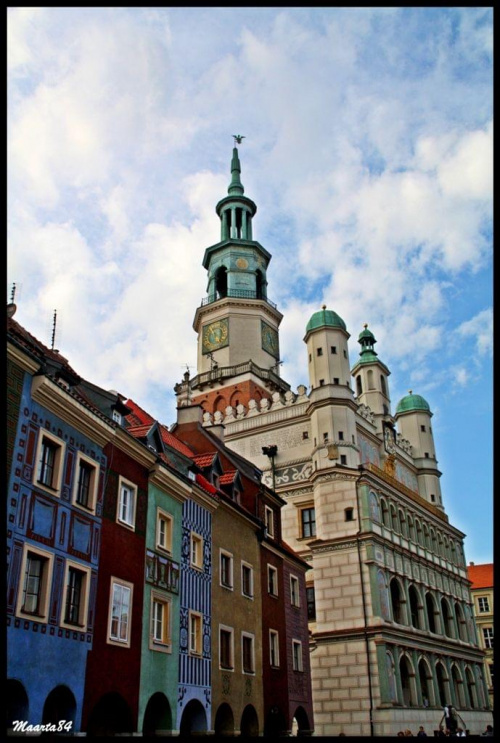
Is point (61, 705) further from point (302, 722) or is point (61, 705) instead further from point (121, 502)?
point (302, 722)

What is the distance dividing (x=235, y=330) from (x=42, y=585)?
40.6m

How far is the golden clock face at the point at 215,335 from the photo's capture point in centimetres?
5583

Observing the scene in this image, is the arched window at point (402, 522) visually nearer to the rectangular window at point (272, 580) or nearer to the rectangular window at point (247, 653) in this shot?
the rectangular window at point (272, 580)

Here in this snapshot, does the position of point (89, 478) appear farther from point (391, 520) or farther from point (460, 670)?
point (460, 670)

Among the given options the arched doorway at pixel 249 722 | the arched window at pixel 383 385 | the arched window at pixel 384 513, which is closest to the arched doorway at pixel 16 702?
the arched doorway at pixel 249 722

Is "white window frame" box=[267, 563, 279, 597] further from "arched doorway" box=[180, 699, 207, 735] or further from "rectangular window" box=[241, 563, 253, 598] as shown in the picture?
"arched doorway" box=[180, 699, 207, 735]

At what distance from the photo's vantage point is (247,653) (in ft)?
86.1

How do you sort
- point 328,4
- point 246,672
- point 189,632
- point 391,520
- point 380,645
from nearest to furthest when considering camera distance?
point 328,4 < point 189,632 < point 246,672 < point 380,645 < point 391,520

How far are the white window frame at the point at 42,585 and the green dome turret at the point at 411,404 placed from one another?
1764 inches

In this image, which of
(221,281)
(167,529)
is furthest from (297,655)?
(221,281)

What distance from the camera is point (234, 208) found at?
65375mm

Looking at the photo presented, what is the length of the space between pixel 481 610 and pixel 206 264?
143ft

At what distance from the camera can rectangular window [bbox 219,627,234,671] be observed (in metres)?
24.3
